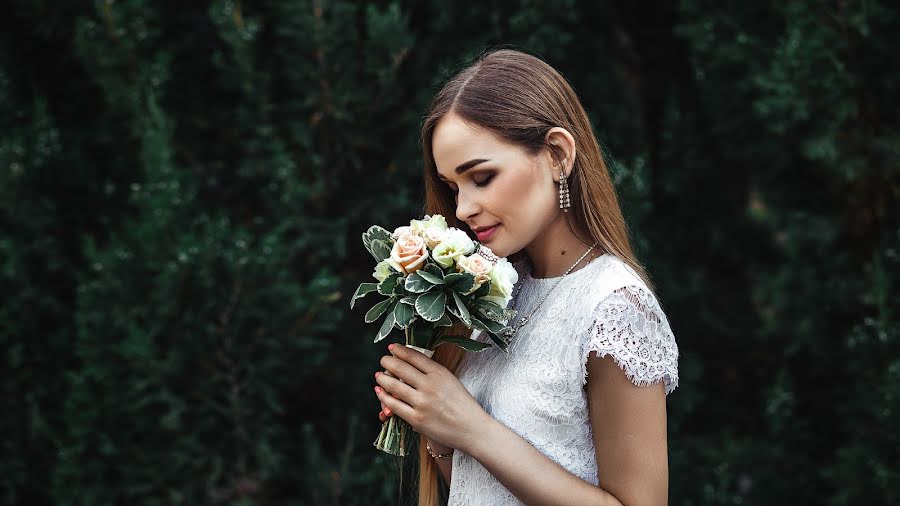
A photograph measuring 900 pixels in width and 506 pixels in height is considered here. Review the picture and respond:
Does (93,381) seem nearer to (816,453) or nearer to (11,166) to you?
(11,166)

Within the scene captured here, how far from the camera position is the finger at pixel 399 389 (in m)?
2.15

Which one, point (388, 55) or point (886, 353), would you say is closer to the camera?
point (886, 353)

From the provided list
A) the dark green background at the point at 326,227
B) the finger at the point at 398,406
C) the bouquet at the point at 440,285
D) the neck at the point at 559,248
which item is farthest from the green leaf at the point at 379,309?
the dark green background at the point at 326,227

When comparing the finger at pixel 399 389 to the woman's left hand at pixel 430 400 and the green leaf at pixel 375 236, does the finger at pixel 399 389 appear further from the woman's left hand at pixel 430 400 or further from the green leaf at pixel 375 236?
the green leaf at pixel 375 236

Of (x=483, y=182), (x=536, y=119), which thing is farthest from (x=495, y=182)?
(x=536, y=119)

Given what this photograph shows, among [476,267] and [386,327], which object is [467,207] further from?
[386,327]

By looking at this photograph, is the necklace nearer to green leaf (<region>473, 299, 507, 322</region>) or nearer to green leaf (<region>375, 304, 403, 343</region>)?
green leaf (<region>473, 299, 507, 322</region>)

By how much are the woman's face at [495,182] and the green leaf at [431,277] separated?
207 mm

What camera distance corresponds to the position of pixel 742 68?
409 cm

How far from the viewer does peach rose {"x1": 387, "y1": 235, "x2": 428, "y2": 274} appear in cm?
210

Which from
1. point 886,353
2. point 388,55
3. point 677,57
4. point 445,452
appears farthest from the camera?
point 677,57

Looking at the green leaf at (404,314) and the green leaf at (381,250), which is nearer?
the green leaf at (404,314)

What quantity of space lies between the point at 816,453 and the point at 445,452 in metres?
2.32

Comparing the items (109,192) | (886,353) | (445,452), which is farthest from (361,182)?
(886,353)
